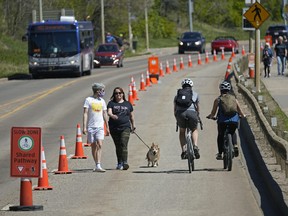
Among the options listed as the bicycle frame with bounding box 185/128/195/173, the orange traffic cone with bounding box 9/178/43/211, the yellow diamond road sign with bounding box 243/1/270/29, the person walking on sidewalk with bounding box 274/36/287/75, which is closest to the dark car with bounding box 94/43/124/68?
the person walking on sidewalk with bounding box 274/36/287/75

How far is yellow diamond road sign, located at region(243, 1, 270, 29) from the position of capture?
1297 inches

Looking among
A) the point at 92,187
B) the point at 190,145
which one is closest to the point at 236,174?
the point at 190,145

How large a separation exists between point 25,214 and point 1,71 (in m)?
43.6

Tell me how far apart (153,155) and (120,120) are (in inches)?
38.6

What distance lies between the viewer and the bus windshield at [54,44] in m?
49.7

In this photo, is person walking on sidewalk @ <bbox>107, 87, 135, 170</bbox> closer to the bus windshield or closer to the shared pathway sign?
the shared pathway sign

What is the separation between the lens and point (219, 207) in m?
13.8

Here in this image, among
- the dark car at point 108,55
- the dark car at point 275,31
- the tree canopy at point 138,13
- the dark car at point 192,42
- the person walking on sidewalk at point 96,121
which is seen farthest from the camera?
the dark car at point 275,31

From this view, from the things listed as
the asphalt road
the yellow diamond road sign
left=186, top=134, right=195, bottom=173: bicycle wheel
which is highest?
the yellow diamond road sign

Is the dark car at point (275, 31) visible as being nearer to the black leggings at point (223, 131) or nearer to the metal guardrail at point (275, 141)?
the metal guardrail at point (275, 141)

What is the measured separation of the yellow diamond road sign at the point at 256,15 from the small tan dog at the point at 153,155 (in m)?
14.9

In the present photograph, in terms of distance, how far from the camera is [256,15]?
33.0 m

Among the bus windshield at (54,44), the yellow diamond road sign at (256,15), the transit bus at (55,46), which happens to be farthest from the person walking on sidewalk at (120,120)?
the bus windshield at (54,44)

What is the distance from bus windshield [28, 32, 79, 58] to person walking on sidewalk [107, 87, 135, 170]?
31693 millimetres
